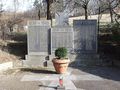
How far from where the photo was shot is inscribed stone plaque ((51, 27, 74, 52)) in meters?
18.0

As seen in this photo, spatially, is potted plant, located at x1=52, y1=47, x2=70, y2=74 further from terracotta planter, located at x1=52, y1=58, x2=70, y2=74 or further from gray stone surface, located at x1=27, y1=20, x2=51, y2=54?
gray stone surface, located at x1=27, y1=20, x2=51, y2=54

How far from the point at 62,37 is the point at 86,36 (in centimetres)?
123

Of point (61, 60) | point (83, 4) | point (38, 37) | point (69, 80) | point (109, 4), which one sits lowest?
point (69, 80)

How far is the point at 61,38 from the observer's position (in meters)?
18.0

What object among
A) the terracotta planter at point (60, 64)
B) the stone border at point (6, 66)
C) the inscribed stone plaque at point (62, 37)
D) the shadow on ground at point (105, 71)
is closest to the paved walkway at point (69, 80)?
the shadow on ground at point (105, 71)

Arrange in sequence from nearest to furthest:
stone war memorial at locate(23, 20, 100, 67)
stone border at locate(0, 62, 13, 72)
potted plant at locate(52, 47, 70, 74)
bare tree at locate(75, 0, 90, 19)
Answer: potted plant at locate(52, 47, 70, 74)
stone border at locate(0, 62, 13, 72)
stone war memorial at locate(23, 20, 100, 67)
bare tree at locate(75, 0, 90, 19)

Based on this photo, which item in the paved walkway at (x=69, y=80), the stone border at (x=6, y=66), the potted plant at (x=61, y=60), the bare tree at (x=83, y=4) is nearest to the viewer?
the paved walkway at (x=69, y=80)

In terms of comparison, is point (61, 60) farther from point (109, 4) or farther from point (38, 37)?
point (109, 4)

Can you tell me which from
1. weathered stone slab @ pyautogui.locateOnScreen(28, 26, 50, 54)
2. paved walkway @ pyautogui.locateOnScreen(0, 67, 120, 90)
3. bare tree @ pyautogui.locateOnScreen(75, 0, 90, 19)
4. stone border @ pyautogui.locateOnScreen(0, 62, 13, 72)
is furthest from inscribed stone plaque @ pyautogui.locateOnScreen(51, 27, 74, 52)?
bare tree @ pyautogui.locateOnScreen(75, 0, 90, 19)

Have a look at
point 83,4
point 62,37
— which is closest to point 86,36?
point 62,37

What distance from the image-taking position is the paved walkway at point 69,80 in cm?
1220

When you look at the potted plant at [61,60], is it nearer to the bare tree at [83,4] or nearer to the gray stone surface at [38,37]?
the gray stone surface at [38,37]

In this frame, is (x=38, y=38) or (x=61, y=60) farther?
(x=38, y=38)

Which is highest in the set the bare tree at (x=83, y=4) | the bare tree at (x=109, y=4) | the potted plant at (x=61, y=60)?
the bare tree at (x=83, y=4)
